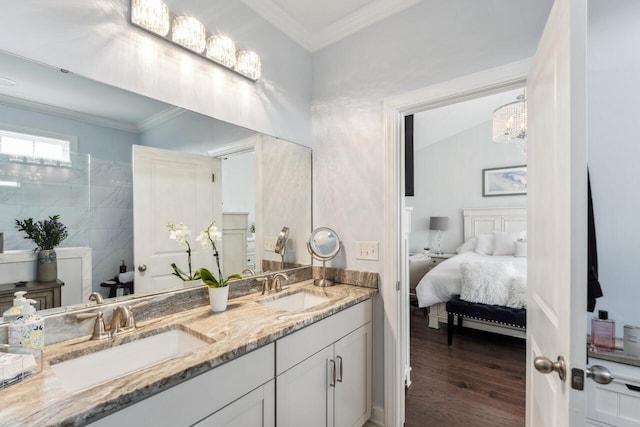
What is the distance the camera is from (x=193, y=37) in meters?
1.43

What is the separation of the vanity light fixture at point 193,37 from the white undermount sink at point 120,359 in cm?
130

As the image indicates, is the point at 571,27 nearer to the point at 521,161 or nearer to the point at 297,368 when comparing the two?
the point at 297,368

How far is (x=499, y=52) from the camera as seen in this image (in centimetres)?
148

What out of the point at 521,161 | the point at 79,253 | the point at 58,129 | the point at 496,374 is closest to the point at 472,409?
the point at 496,374

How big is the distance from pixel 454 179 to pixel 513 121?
2860 millimetres

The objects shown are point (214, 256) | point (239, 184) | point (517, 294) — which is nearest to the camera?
point (214, 256)

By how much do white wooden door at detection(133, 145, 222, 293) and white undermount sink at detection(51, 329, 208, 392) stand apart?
26 cm

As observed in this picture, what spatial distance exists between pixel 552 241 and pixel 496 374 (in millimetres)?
2157

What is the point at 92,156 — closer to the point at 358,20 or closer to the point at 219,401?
the point at 219,401

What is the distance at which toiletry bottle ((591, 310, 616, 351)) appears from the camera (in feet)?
4.23

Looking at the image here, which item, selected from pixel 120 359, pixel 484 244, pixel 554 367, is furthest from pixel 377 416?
pixel 484 244

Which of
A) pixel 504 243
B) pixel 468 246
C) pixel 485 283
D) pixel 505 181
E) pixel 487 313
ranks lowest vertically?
pixel 487 313

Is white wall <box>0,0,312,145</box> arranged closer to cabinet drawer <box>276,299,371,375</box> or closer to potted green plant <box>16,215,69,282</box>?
potted green plant <box>16,215,69,282</box>

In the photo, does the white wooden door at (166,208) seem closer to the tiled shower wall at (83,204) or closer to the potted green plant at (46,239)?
the tiled shower wall at (83,204)
